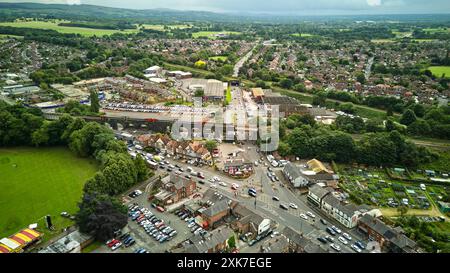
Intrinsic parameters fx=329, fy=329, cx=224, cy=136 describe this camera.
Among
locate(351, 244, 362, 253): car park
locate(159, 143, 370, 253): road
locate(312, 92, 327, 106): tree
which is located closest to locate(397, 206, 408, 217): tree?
locate(159, 143, 370, 253): road

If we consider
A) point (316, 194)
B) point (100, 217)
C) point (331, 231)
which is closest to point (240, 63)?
point (316, 194)

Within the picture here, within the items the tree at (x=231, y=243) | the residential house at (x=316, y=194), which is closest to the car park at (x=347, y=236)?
the residential house at (x=316, y=194)

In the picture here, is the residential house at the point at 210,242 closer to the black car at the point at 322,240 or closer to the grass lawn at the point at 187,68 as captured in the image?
the black car at the point at 322,240

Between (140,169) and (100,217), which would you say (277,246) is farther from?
(140,169)

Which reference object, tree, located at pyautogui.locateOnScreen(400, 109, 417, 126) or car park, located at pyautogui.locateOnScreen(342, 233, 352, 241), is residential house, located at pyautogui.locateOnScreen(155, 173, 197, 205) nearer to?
car park, located at pyautogui.locateOnScreen(342, 233, 352, 241)

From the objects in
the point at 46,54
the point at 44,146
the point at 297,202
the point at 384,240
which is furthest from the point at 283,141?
the point at 46,54
